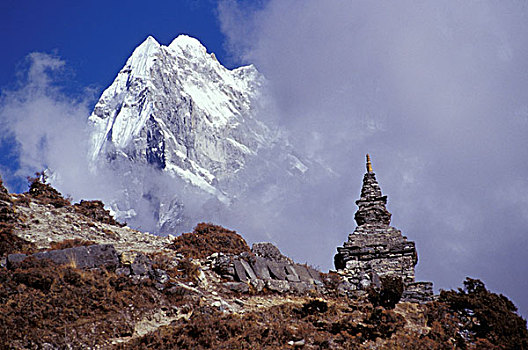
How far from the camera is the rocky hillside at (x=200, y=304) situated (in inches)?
481

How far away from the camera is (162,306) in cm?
1470

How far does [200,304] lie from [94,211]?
14.5 m

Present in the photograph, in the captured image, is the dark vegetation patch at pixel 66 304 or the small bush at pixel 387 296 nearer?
the dark vegetation patch at pixel 66 304

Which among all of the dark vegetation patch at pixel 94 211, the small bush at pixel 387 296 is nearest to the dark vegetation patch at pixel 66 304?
the small bush at pixel 387 296

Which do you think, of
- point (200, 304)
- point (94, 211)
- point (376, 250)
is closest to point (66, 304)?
point (200, 304)

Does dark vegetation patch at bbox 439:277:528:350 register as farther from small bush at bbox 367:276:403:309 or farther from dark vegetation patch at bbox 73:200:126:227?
dark vegetation patch at bbox 73:200:126:227

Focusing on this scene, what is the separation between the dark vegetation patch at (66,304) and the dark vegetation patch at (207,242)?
5383 millimetres

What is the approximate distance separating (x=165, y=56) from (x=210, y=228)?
183560 millimetres

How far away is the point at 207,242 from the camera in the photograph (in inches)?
867

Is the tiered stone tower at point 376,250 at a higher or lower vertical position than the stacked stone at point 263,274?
higher

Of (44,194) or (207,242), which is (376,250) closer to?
(207,242)

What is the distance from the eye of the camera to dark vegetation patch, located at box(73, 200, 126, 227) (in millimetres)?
26688

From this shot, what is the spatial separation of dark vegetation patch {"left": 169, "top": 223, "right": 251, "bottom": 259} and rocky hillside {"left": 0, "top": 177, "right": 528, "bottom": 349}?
9 centimetres

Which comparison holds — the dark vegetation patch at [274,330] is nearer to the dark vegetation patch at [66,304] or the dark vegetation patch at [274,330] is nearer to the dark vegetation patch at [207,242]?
the dark vegetation patch at [66,304]
